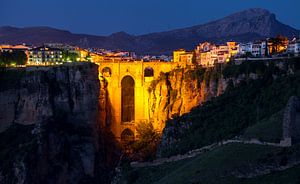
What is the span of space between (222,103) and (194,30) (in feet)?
313

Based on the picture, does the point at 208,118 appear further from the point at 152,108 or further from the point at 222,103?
the point at 152,108

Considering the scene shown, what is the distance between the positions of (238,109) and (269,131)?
421 inches

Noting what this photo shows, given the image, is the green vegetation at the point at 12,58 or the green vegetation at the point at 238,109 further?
the green vegetation at the point at 12,58

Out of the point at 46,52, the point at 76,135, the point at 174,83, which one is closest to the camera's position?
the point at 76,135

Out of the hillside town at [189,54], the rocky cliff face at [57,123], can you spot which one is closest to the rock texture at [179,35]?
the hillside town at [189,54]

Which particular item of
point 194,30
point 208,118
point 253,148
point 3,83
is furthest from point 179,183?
point 194,30

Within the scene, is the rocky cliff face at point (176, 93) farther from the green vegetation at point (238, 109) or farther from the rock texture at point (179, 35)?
the rock texture at point (179, 35)

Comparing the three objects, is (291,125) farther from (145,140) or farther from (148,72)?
(148,72)

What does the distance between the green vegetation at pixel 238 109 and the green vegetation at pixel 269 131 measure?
10.9 feet

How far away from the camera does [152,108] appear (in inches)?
2213

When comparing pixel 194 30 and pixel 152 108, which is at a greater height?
pixel 194 30

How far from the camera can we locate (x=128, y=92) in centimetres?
5794

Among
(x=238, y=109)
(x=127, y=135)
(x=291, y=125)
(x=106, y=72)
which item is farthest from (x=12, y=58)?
(x=291, y=125)

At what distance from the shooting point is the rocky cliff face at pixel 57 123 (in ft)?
155
